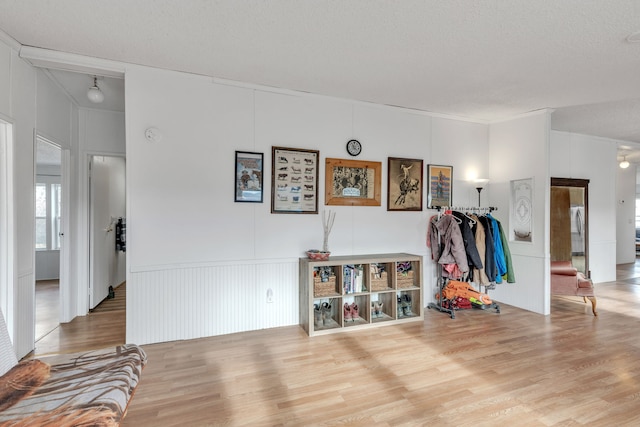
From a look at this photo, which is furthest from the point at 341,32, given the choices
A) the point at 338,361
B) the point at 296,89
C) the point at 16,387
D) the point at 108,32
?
the point at 16,387

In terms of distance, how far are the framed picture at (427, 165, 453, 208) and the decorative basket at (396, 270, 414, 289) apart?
3.52ft

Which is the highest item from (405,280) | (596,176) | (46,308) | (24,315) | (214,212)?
(596,176)

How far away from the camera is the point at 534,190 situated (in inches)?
170

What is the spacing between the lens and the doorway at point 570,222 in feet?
18.1

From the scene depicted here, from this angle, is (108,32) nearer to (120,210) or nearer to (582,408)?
(120,210)

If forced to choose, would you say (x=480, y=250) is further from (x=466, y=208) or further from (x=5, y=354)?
(x=5, y=354)

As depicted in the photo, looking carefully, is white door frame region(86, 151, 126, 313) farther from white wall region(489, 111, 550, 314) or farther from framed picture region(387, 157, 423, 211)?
white wall region(489, 111, 550, 314)

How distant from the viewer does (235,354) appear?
2963 mm

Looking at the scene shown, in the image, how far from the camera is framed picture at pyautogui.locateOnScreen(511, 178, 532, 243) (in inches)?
174

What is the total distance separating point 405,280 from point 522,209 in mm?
2063

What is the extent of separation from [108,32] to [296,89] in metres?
1.80

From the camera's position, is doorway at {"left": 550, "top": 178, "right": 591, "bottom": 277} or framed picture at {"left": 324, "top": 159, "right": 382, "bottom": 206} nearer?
framed picture at {"left": 324, "top": 159, "right": 382, "bottom": 206}

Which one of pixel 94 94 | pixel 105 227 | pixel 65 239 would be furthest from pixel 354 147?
pixel 105 227

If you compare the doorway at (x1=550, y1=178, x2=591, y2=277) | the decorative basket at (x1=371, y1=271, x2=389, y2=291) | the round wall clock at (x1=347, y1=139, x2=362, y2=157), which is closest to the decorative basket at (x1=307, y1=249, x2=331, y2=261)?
Answer: the decorative basket at (x1=371, y1=271, x2=389, y2=291)
